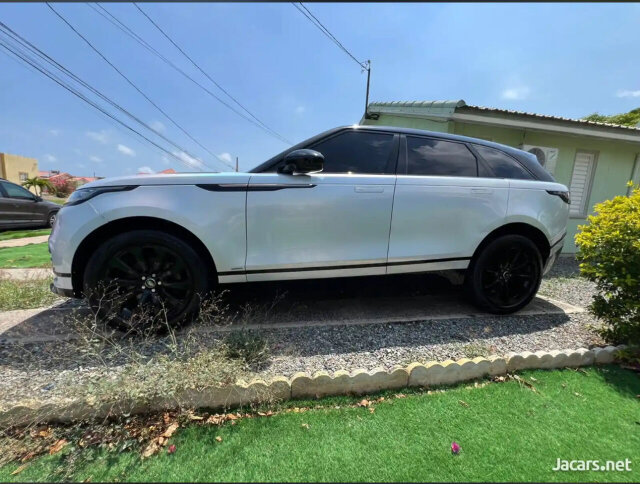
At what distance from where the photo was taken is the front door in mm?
2523

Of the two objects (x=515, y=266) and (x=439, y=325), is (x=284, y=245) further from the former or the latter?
(x=515, y=266)

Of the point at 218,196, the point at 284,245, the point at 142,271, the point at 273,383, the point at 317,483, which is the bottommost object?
the point at 317,483

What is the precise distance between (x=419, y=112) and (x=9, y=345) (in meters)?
6.60

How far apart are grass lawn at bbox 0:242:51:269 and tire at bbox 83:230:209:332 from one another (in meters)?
4.03

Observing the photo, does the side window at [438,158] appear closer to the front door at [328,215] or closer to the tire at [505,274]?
the front door at [328,215]

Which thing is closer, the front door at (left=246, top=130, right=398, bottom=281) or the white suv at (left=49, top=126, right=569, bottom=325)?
the white suv at (left=49, top=126, right=569, bottom=325)

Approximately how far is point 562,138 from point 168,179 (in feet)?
24.4

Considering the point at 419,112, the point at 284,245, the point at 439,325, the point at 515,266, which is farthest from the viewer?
the point at 419,112

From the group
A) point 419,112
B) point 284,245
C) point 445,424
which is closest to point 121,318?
point 284,245

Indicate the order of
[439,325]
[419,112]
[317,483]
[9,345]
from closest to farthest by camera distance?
[317,483] < [9,345] < [439,325] < [419,112]

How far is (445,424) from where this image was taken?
5.88 ft

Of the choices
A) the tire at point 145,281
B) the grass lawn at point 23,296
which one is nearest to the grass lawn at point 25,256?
the grass lawn at point 23,296

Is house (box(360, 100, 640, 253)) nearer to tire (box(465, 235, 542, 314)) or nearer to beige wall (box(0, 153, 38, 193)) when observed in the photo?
tire (box(465, 235, 542, 314))

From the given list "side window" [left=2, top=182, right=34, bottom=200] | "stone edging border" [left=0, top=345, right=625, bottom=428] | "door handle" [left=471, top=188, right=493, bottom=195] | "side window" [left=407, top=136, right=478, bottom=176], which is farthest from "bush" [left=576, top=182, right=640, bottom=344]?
"side window" [left=2, top=182, right=34, bottom=200]
